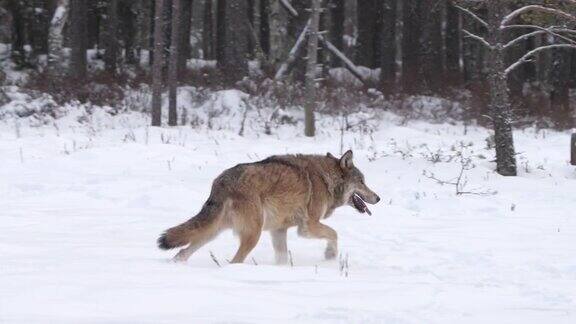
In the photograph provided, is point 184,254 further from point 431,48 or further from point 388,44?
point 431,48

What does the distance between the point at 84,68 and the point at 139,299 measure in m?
23.8

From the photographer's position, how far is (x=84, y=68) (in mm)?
26891

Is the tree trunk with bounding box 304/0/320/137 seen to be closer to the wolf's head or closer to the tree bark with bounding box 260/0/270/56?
the wolf's head

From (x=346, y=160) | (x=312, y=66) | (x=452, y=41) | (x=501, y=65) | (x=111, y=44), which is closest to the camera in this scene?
(x=346, y=160)

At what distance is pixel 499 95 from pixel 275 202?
756cm

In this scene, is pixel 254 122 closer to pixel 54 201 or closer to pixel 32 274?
pixel 54 201

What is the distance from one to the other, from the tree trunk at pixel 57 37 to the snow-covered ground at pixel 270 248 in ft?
31.5

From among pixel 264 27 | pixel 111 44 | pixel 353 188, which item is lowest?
pixel 353 188

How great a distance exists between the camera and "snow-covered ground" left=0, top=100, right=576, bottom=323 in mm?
4578

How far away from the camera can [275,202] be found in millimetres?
6594

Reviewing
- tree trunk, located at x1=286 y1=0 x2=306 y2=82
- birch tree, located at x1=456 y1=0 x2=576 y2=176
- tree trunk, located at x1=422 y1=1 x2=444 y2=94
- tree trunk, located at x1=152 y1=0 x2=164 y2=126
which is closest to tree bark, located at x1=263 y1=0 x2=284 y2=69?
tree trunk, located at x1=286 y1=0 x2=306 y2=82

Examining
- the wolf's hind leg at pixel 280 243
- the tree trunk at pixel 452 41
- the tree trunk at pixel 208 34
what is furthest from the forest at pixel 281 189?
the tree trunk at pixel 208 34

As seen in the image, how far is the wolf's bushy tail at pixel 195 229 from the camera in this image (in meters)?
5.89

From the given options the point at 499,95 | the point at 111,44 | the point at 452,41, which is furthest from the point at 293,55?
the point at 499,95
